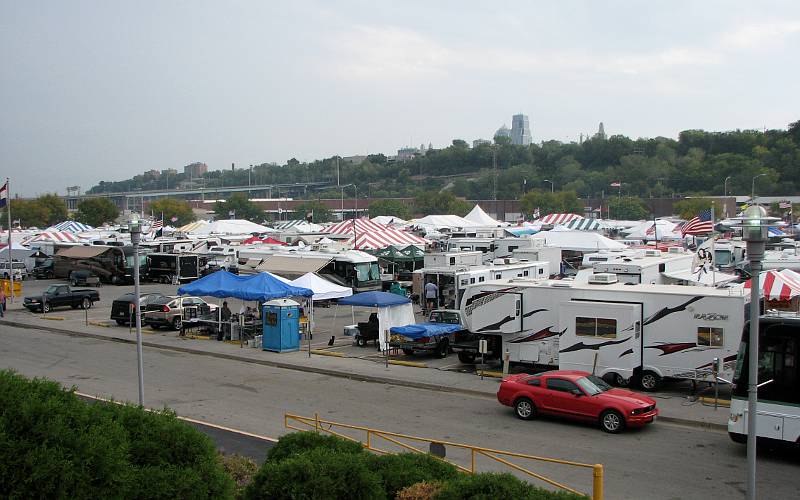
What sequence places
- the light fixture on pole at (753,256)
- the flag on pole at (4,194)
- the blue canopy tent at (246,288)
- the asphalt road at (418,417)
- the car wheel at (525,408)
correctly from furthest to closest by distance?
1. the flag on pole at (4,194)
2. the blue canopy tent at (246,288)
3. the car wheel at (525,408)
4. the asphalt road at (418,417)
5. the light fixture on pole at (753,256)

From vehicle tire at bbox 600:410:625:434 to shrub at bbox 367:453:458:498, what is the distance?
788cm

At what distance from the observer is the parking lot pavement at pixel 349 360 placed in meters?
18.3

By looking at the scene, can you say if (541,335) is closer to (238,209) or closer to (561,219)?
(561,219)

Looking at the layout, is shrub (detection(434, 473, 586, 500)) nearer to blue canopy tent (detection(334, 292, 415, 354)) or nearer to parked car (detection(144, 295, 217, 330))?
blue canopy tent (detection(334, 292, 415, 354))

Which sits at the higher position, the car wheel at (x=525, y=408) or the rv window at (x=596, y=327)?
the rv window at (x=596, y=327)

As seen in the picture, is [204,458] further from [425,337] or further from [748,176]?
[748,176]

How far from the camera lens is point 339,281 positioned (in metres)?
40.6

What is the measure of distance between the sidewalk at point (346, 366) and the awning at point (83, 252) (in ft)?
56.2

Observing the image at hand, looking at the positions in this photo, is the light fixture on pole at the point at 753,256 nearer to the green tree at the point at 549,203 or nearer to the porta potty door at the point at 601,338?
the porta potty door at the point at 601,338

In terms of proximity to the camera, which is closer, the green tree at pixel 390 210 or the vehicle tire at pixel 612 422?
the vehicle tire at pixel 612 422

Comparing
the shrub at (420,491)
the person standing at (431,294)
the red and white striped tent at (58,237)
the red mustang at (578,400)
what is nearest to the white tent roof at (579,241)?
the person standing at (431,294)

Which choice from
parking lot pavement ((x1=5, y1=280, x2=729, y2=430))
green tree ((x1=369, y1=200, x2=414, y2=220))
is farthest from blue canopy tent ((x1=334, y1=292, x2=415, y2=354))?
green tree ((x1=369, y1=200, x2=414, y2=220))

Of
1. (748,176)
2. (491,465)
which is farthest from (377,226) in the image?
(748,176)

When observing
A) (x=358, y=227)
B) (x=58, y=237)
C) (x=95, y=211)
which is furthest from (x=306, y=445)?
(x=95, y=211)
